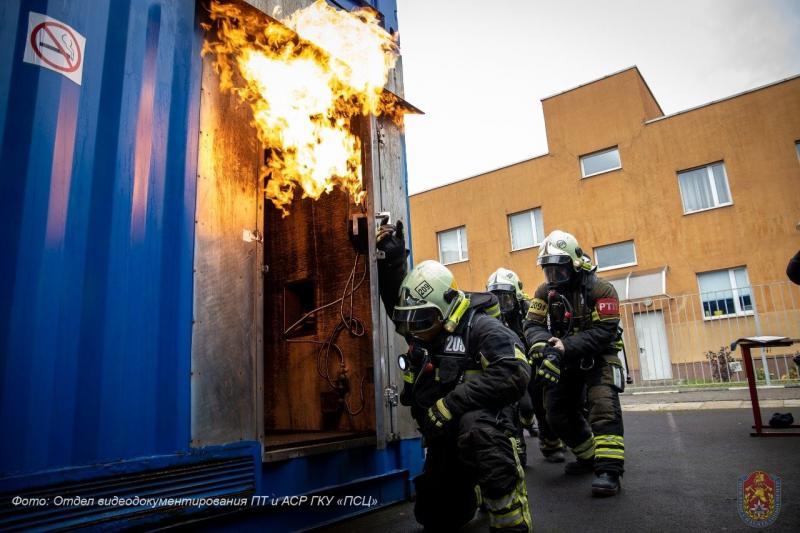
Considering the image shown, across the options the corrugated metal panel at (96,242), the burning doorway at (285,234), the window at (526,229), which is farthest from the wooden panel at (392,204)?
the window at (526,229)

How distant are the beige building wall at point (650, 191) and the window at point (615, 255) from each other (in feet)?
0.79

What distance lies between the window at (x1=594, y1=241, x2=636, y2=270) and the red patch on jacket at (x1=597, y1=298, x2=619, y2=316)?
598 inches

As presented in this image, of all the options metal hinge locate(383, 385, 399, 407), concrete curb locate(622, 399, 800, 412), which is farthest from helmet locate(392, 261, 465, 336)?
concrete curb locate(622, 399, 800, 412)

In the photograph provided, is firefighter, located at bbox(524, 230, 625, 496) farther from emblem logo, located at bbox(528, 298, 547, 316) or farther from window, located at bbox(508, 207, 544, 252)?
window, located at bbox(508, 207, 544, 252)

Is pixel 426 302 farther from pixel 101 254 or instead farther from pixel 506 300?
pixel 506 300

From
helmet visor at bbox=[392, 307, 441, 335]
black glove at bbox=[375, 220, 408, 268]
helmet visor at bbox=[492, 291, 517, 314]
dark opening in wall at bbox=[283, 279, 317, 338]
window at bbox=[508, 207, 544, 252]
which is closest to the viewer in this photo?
helmet visor at bbox=[392, 307, 441, 335]

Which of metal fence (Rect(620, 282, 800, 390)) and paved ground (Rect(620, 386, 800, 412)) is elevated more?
metal fence (Rect(620, 282, 800, 390))

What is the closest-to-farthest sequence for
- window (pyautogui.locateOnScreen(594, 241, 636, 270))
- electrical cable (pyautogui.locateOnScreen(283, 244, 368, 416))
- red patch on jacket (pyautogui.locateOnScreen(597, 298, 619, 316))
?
red patch on jacket (pyautogui.locateOnScreen(597, 298, 619, 316)) < electrical cable (pyautogui.locateOnScreen(283, 244, 368, 416)) < window (pyautogui.locateOnScreen(594, 241, 636, 270))

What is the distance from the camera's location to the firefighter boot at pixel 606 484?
155 inches

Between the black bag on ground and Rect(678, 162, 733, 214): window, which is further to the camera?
Rect(678, 162, 733, 214): window

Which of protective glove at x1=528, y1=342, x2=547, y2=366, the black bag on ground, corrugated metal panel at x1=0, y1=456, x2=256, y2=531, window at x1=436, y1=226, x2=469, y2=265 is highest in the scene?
window at x1=436, y1=226, x2=469, y2=265

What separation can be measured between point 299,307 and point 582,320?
293 cm

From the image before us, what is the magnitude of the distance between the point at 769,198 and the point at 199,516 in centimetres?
1954

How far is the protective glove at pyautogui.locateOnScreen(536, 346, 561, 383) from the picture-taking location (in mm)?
4340
